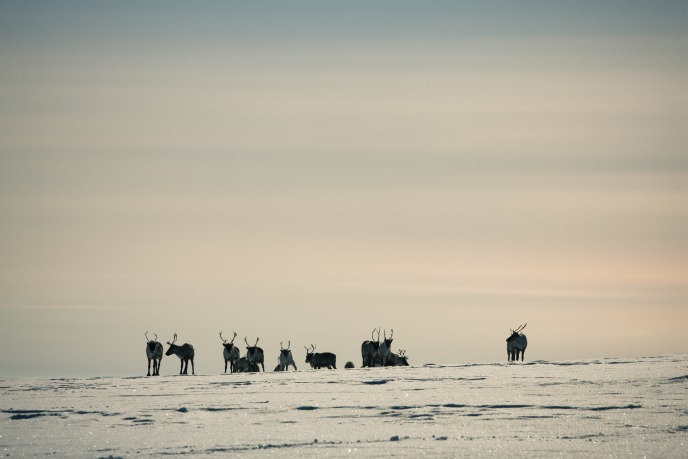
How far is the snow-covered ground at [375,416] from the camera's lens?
667 inches

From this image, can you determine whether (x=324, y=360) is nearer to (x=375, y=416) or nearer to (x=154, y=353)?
(x=154, y=353)

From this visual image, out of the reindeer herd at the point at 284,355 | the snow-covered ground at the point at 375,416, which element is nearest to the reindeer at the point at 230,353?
the reindeer herd at the point at 284,355

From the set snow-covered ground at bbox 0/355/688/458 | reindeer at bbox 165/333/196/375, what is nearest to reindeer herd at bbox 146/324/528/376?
reindeer at bbox 165/333/196/375

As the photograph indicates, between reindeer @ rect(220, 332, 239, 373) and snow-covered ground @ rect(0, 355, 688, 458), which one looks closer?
snow-covered ground @ rect(0, 355, 688, 458)

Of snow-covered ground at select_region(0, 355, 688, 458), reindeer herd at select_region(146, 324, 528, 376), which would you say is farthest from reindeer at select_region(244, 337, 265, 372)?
snow-covered ground at select_region(0, 355, 688, 458)

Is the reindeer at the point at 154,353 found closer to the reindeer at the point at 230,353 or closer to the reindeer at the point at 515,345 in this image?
the reindeer at the point at 230,353

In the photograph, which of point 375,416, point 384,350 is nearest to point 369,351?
point 384,350

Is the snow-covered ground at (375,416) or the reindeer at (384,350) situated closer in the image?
the snow-covered ground at (375,416)

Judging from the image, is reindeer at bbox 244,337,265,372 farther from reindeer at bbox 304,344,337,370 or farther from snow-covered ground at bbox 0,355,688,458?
snow-covered ground at bbox 0,355,688,458

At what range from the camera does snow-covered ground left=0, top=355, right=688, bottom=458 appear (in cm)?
1695

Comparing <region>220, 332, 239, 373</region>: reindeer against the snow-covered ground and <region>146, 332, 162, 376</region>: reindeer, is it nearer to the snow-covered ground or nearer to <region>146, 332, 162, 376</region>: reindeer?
<region>146, 332, 162, 376</region>: reindeer

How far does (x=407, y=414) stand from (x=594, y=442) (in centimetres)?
506

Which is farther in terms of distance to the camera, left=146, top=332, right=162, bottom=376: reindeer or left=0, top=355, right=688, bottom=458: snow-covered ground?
left=146, top=332, right=162, bottom=376: reindeer

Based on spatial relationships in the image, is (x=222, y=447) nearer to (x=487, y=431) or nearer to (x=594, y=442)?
(x=487, y=431)
